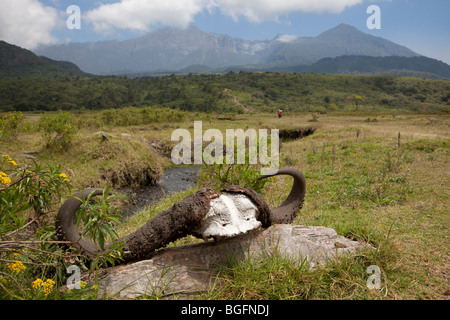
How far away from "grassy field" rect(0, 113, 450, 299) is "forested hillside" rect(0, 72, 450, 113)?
5020 centimetres

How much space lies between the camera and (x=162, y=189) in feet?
34.6

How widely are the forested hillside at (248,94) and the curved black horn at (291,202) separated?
58.2 meters

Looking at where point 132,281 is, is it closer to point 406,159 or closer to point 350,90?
point 406,159

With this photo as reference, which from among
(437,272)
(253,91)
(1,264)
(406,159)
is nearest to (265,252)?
(437,272)

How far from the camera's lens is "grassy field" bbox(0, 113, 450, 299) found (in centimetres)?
315

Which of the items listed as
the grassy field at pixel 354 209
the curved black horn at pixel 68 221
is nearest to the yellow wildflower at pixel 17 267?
the curved black horn at pixel 68 221

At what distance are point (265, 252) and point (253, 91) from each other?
85705 millimetres

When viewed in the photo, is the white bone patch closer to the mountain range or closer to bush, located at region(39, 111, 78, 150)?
bush, located at region(39, 111, 78, 150)

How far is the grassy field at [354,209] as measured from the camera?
10.3 feet

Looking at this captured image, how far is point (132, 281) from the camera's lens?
3020 millimetres

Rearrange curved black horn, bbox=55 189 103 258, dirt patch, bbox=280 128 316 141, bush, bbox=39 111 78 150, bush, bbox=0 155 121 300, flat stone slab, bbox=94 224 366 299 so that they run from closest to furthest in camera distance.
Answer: bush, bbox=0 155 121 300, flat stone slab, bbox=94 224 366 299, curved black horn, bbox=55 189 103 258, bush, bbox=39 111 78 150, dirt patch, bbox=280 128 316 141

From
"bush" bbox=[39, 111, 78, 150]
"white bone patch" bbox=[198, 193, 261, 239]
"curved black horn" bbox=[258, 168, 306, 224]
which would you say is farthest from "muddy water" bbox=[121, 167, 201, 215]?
"white bone patch" bbox=[198, 193, 261, 239]

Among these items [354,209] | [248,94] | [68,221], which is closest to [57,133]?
[68,221]

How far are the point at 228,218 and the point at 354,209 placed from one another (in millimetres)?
4524
